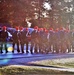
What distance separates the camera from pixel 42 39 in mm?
2467

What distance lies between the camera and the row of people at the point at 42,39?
2.35 metres

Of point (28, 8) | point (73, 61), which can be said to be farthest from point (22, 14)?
point (73, 61)

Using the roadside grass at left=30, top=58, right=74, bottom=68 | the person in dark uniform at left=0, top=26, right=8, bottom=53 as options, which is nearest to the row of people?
the person in dark uniform at left=0, top=26, right=8, bottom=53

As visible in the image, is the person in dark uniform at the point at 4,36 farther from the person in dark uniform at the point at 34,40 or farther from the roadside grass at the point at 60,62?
the roadside grass at the point at 60,62

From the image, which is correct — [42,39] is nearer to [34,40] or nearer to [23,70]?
[34,40]

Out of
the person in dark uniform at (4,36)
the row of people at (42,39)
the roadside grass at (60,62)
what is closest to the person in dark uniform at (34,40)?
the row of people at (42,39)

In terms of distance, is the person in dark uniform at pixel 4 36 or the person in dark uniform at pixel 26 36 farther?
the person in dark uniform at pixel 26 36

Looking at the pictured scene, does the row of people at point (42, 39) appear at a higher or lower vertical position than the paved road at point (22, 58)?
higher

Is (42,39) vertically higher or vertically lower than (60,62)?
higher

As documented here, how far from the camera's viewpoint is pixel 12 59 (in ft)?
7.68

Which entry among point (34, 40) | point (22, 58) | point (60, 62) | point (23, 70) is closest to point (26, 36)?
point (34, 40)

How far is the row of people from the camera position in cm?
235

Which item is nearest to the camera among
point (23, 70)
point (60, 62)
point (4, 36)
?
point (4, 36)

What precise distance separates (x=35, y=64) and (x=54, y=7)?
71cm
